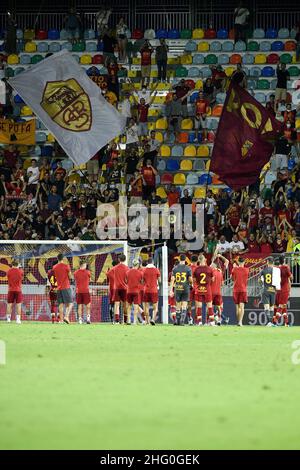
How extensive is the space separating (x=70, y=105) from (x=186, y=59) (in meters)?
10.3

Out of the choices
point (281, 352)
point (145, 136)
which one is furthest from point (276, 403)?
point (145, 136)

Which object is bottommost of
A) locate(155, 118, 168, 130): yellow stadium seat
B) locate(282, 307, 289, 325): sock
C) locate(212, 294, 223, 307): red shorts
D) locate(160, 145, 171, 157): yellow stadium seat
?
locate(282, 307, 289, 325): sock

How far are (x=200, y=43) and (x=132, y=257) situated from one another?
1115 centimetres

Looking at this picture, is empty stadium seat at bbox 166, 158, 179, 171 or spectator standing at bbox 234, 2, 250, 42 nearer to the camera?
empty stadium seat at bbox 166, 158, 179, 171

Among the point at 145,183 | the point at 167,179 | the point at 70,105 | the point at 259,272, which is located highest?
the point at 70,105

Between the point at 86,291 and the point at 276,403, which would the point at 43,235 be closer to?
the point at 86,291

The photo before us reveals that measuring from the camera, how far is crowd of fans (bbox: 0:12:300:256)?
1337 inches

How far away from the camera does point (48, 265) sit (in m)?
32.1

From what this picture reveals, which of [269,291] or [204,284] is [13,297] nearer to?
[204,284]

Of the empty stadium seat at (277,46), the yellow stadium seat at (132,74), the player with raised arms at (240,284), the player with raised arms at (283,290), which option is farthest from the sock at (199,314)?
the empty stadium seat at (277,46)

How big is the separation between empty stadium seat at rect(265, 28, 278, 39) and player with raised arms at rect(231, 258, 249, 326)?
13150 mm

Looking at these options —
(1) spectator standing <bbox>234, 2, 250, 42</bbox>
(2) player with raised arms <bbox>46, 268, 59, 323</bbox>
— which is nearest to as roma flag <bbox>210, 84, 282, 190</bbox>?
(2) player with raised arms <bbox>46, 268, 59, 323</bbox>

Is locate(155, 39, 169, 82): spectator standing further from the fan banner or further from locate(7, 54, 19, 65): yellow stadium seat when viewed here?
the fan banner

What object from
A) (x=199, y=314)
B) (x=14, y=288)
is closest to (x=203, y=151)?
(x=199, y=314)
